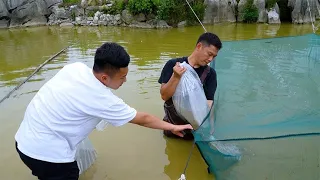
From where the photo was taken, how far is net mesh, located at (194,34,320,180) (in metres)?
1.94

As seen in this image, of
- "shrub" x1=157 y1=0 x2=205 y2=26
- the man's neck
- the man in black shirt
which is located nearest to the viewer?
the man in black shirt

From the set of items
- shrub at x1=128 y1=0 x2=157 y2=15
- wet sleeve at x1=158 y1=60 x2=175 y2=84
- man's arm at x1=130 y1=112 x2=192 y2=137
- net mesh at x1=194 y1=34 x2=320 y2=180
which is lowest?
net mesh at x1=194 y1=34 x2=320 y2=180

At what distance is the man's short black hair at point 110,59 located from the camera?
160 cm

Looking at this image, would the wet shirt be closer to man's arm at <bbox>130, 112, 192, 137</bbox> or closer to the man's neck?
man's arm at <bbox>130, 112, 192, 137</bbox>

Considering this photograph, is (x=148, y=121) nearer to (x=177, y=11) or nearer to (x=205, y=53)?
(x=205, y=53)

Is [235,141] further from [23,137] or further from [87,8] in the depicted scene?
A: [87,8]

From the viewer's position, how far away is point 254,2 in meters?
13.0

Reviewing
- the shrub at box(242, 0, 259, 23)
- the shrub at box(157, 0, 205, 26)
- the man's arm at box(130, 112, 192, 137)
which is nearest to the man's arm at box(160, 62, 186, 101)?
the man's arm at box(130, 112, 192, 137)

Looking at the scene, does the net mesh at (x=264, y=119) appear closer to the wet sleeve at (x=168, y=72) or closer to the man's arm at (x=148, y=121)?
the man's arm at (x=148, y=121)

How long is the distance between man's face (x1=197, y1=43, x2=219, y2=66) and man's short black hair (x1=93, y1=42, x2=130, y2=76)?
3.41 feet

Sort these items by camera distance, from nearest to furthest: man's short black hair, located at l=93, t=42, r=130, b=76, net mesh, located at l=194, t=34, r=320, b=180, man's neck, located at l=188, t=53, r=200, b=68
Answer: man's short black hair, located at l=93, t=42, r=130, b=76, net mesh, located at l=194, t=34, r=320, b=180, man's neck, located at l=188, t=53, r=200, b=68

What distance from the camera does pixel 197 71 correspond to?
2.75 metres

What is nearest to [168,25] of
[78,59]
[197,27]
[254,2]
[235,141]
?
[197,27]

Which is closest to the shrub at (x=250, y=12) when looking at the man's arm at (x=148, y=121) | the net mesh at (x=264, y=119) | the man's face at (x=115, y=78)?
the net mesh at (x=264, y=119)
